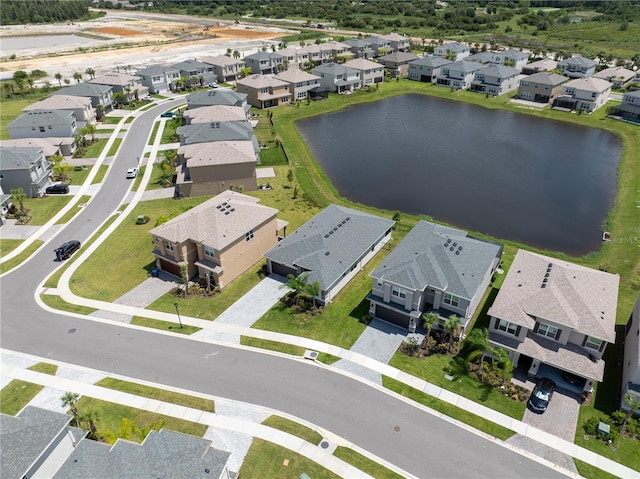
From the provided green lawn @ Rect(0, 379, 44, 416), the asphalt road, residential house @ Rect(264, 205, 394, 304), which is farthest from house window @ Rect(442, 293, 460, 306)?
green lawn @ Rect(0, 379, 44, 416)

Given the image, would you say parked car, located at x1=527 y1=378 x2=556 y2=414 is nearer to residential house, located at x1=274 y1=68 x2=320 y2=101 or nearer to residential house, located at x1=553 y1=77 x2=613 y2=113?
residential house, located at x1=553 y1=77 x2=613 y2=113

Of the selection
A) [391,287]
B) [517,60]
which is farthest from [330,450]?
[517,60]

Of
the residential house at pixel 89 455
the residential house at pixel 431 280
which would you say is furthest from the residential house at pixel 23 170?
the residential house at pixel 431 280

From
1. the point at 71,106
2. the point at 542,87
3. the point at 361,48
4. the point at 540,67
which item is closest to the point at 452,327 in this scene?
the point at 71,106

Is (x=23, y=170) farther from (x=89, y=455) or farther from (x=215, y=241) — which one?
(x=89, y=455)

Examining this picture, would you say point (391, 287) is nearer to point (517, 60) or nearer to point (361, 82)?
point (361, 82)

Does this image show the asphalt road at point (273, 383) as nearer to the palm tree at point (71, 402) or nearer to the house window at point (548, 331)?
the palm tree at point (71, 402)

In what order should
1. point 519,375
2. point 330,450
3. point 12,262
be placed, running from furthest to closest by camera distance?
point 12,262 < point 519,375 < point 330,450
